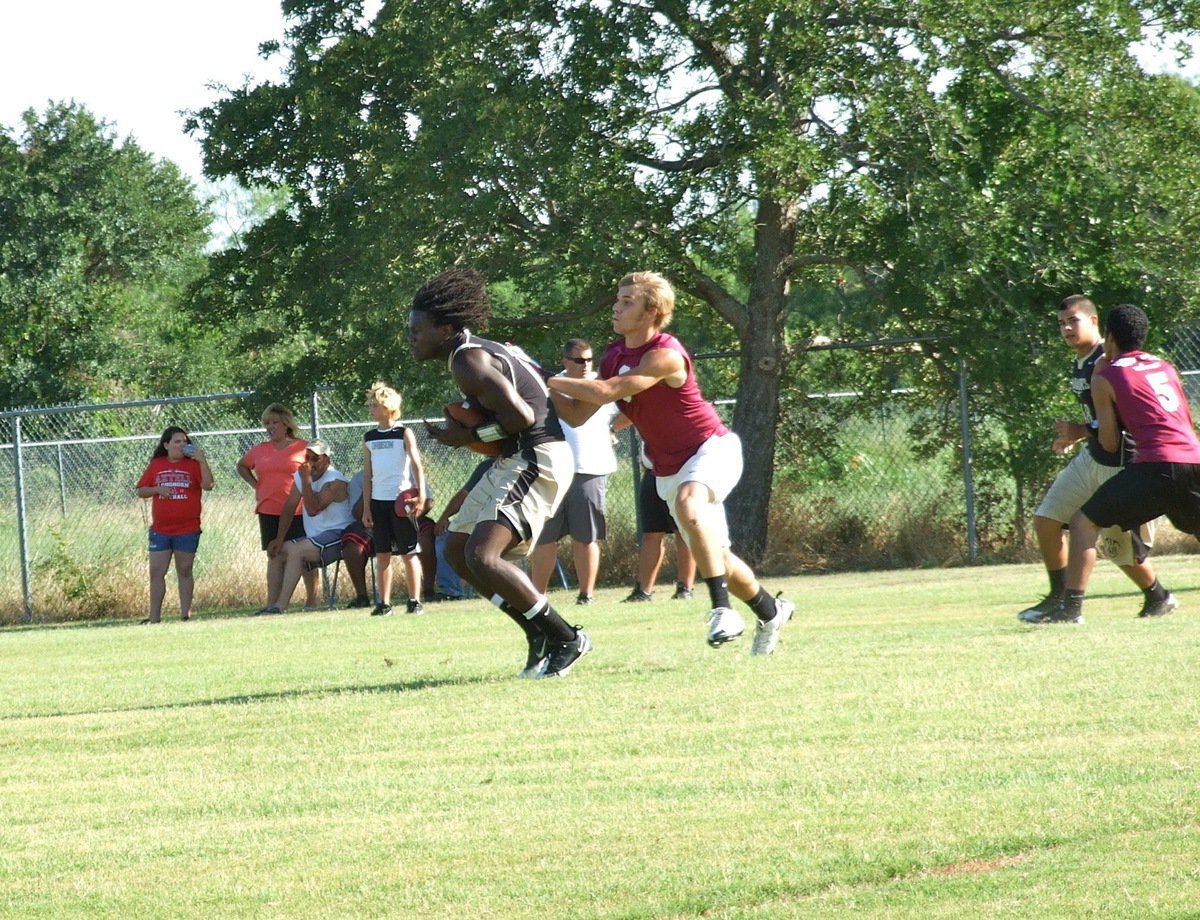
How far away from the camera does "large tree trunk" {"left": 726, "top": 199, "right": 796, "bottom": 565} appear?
18.2 meters

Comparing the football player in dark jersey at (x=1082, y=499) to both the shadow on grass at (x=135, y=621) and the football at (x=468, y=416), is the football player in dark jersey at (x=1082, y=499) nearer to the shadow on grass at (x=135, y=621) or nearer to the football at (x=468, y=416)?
the football at (x=468, y=416)

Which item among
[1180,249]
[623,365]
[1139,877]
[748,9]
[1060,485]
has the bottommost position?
[1139,877]

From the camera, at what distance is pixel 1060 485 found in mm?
10656

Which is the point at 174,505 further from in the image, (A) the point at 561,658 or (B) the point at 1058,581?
(B) the point at 1058,581

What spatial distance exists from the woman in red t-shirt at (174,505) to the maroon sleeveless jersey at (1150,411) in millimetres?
9296

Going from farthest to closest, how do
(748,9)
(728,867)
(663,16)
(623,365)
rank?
(663,16), (748,9), (623,365), (728,867)

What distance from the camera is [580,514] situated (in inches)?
563

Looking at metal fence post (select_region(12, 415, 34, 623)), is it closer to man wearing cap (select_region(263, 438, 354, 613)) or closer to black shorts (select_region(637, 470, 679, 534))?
man wearing cap (select_region(263, 438, 354, 613))

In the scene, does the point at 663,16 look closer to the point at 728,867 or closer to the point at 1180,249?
the point at 1180,249

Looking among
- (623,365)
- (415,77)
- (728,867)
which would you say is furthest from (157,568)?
(728,867)

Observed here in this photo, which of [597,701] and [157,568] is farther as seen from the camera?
[157,568]

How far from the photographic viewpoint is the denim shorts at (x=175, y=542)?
1647 centimetres

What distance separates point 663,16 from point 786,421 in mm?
4523

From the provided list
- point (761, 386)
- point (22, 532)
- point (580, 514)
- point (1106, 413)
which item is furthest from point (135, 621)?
point (1106, 413)
